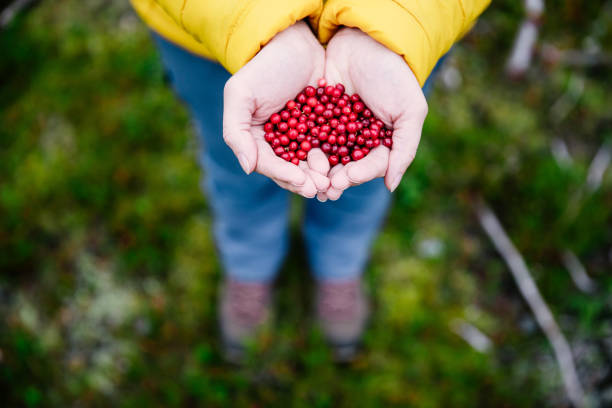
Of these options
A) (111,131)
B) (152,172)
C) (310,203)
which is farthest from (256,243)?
(111,131)

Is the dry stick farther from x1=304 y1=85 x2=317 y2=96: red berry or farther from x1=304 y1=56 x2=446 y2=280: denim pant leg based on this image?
x1=304 y1=85 x2=317 y2=96: red berry

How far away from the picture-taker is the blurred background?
8.72 ft

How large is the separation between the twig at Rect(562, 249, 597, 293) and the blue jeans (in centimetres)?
134

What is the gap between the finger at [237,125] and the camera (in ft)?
4.61

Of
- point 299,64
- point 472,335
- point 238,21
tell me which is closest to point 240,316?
point 472,335

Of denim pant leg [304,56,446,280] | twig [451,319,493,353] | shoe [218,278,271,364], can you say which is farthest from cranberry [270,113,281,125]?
twig [451,319,493,353]

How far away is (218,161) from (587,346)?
242 centimetres

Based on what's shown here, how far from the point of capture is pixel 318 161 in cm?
162

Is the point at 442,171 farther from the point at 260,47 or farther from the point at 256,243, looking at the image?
the point at 260,47

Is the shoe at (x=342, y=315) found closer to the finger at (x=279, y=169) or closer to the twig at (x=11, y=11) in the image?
the finger at (x=279, y=169)

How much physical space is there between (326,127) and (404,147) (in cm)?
36

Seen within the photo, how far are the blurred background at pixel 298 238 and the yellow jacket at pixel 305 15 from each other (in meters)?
1.76

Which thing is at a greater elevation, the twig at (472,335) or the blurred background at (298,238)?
the blurred background at (298,238)

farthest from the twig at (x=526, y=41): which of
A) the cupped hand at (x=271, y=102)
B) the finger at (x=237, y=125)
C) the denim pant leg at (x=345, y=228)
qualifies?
the finger at (x=237, y=125)
